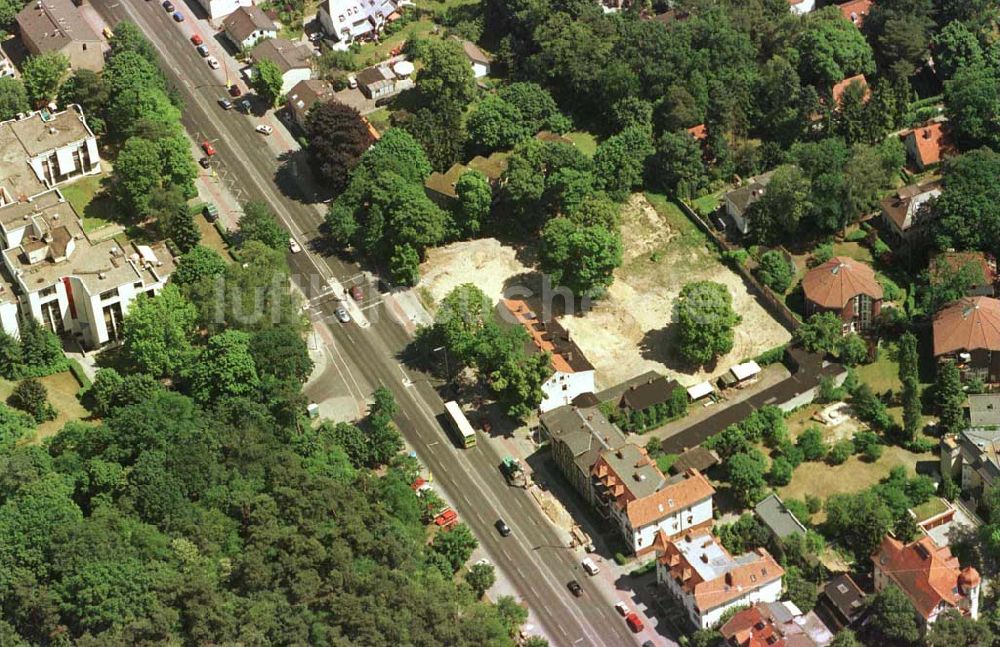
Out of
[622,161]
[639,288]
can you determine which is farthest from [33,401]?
[622,161]

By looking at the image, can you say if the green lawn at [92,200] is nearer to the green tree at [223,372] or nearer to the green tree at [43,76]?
the green tree at [43,76]

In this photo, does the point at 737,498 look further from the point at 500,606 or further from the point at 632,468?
the point at 500,606

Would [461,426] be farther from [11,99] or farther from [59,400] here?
[11,99]

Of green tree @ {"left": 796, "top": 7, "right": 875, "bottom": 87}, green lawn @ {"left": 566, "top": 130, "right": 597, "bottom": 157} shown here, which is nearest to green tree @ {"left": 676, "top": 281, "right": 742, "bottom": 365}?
green lawn @ {"left": 566, "top": 130, "right": 597, "bottom": 157}

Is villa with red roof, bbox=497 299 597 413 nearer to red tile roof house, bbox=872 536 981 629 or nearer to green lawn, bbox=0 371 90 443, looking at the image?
red tile roof house, bbox=872 536 981 629

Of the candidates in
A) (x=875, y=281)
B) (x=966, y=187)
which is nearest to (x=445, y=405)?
(x=875, y=281)

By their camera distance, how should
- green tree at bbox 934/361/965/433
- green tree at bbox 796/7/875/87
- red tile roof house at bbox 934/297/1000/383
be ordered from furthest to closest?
green tree at bbox 796/7/875/87 → red tile roof house at bbox 934/297/1000/383 → green tree at bbox 934/361/965/433

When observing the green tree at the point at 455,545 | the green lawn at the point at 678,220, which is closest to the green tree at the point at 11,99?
the green lawn at the point at 678,220
